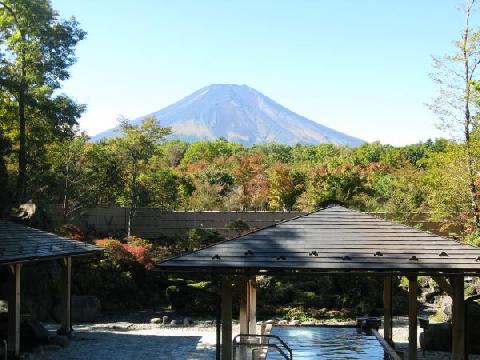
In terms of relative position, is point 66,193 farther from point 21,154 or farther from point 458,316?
point 458,316

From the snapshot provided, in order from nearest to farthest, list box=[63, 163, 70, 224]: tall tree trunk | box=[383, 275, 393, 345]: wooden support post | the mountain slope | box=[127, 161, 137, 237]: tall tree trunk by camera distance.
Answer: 1. box=[383, 275, 393, 345]: wooden support post
2. box=[63, 163, 70, 224]: tall tree trunk
3. box=[127, 161, 137, 237]: tall tree trunk
4. the mountain slope

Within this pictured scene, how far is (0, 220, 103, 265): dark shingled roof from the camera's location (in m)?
11.9

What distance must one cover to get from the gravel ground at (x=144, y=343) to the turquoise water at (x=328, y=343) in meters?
1.25

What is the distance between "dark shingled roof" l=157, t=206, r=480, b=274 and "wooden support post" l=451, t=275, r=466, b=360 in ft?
1.54

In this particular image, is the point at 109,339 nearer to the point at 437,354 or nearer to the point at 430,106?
the point at 437,354

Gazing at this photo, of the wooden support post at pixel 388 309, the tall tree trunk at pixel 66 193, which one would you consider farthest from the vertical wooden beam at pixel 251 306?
the tall tree trunk at pixel 66 193

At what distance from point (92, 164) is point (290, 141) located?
136010 mm

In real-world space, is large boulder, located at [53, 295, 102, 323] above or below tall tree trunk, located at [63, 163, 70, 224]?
below

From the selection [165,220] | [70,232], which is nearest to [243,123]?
[165,220]

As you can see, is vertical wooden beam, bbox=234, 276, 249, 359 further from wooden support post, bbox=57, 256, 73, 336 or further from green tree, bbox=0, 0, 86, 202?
green tree, bbox=0, 0, 86, 202

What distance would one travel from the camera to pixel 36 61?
21688mm

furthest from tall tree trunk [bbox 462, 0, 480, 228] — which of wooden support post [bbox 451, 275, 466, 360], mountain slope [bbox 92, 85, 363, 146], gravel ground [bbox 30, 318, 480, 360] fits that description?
mountain slope [bbox 92, 85, 363, 146]

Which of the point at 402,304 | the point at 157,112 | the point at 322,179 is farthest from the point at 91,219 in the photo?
the point at 157,112

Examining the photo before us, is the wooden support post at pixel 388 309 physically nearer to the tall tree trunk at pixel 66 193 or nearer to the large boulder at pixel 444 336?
the large boulder at pixel 444 336
